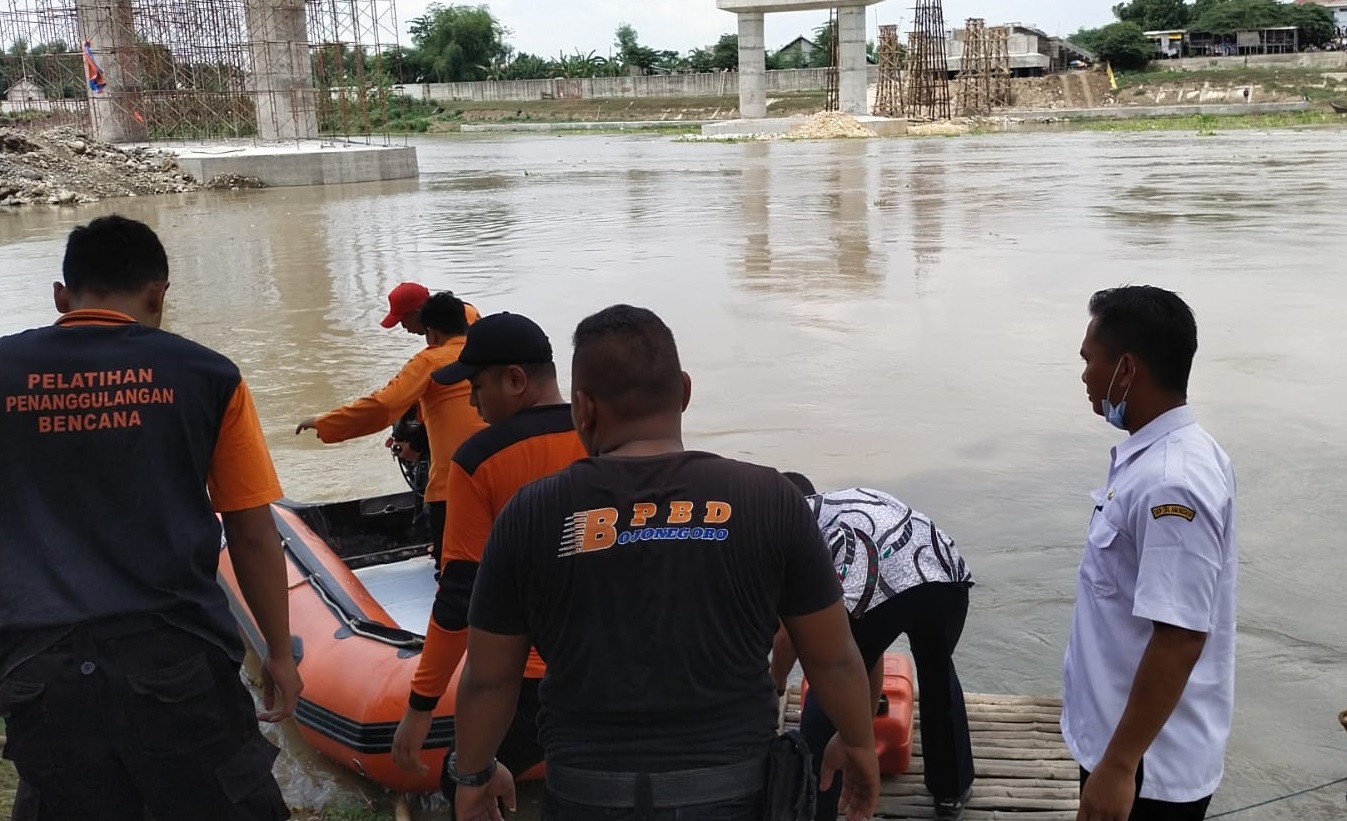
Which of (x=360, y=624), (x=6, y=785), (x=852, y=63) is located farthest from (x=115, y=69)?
(x=6, y=785)

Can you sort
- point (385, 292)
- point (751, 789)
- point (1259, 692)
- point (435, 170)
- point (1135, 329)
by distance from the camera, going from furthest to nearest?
point (435, 170)
point (385, 292)
point (1259, 692)
point (1135, 329)
point (751, 789)

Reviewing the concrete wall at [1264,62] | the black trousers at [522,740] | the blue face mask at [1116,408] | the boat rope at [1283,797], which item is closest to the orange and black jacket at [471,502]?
the black trousers at [522,740]

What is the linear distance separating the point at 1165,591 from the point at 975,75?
65584 millimetres

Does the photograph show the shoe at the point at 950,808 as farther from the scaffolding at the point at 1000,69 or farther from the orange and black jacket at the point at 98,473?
the scaffolding at the point at 1000,69

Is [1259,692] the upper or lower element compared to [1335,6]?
lower

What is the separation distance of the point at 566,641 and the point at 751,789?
0.38 meters

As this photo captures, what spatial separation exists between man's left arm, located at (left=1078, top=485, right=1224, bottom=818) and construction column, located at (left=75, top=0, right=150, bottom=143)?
4437 centimetres

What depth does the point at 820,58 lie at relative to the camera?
327 ft

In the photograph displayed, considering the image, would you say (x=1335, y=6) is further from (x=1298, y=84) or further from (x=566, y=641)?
(x=566, y=641)

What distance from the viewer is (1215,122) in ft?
157

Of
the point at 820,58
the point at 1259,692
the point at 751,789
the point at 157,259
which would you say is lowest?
the point at 1259,692

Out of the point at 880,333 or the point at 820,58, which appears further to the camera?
the point at 820,58

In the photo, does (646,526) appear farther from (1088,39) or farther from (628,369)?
(1088,39)

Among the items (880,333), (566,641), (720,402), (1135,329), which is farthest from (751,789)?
(880,333)
